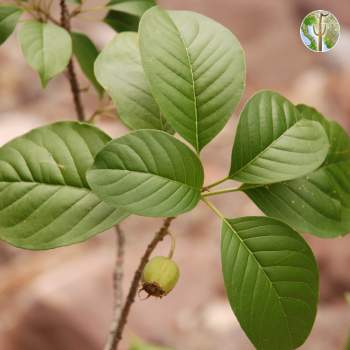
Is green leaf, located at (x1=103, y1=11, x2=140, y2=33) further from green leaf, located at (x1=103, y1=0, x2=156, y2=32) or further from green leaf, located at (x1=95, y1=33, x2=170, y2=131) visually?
green leaf, located at (x1=95, y1=33, x2=170, y2=131)

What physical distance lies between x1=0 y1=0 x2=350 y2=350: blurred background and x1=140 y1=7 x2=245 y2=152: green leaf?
2.89 feet

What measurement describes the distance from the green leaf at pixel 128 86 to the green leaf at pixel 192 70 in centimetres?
5

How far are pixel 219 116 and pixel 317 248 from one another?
165 centimetres

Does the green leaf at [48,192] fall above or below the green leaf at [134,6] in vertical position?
below

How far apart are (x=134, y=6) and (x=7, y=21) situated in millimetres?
157

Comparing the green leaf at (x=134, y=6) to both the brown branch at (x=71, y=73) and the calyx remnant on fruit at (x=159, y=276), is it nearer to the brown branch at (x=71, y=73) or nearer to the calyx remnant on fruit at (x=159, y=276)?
the brown branch at (x=71, y=73)

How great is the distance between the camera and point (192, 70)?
64 centimetres

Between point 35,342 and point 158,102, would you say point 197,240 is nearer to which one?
point 35,342

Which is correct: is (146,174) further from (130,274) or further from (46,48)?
(130,274)

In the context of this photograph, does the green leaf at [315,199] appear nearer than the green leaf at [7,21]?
Yes

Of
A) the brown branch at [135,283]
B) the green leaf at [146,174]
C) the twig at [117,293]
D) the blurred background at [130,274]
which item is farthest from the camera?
the blurred background at [130,274]

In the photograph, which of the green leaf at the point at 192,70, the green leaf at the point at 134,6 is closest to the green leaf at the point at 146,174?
the green leaf at the point at 192,70

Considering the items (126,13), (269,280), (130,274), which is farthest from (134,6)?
(130,274)

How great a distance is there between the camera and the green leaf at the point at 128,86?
647 millimetres
